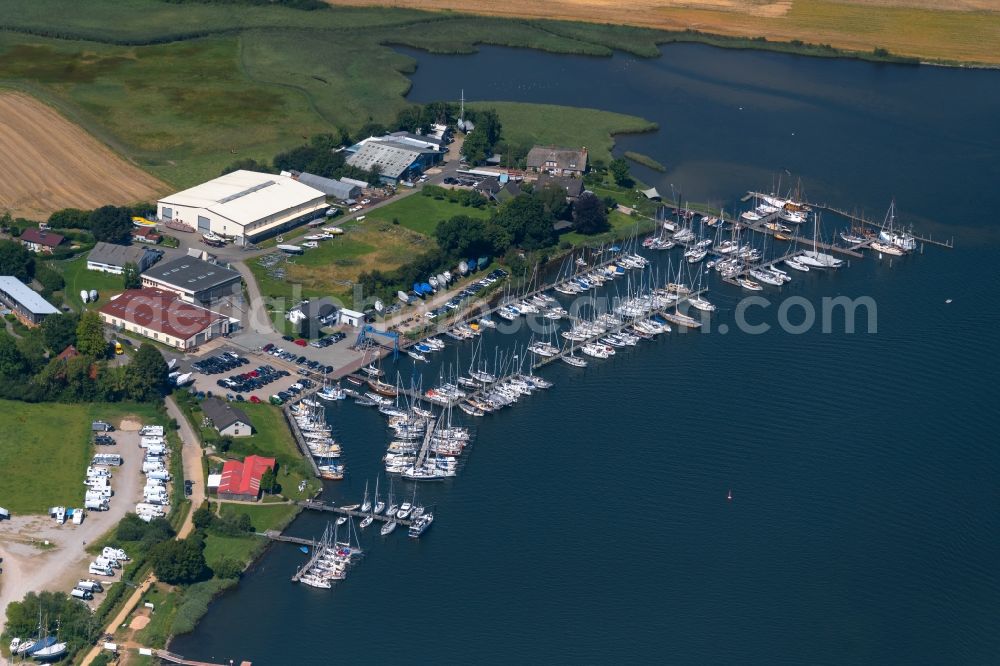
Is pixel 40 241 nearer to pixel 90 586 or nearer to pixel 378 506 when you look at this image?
pixel 378 506

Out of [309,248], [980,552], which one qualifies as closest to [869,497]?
[980,552]

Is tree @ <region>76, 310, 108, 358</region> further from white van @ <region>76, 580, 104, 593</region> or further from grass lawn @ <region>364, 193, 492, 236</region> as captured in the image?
grass lawn @ <region>364, 193, 492, 236</region>

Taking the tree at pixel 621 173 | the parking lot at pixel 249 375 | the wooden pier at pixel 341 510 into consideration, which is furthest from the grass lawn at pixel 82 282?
the tree at pixel 621 173

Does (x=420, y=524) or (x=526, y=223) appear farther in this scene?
(x=526, y=223)

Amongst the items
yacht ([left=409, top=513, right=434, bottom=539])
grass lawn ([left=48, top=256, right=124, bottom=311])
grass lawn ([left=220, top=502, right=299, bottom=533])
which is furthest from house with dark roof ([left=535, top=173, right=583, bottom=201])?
grass lawn ([left=220, top=502, right=299, bottom=533])

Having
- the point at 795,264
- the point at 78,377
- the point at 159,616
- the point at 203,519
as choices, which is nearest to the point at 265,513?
the point at 203,519

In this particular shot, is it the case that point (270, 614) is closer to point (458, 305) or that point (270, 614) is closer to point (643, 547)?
point (643, 547)
